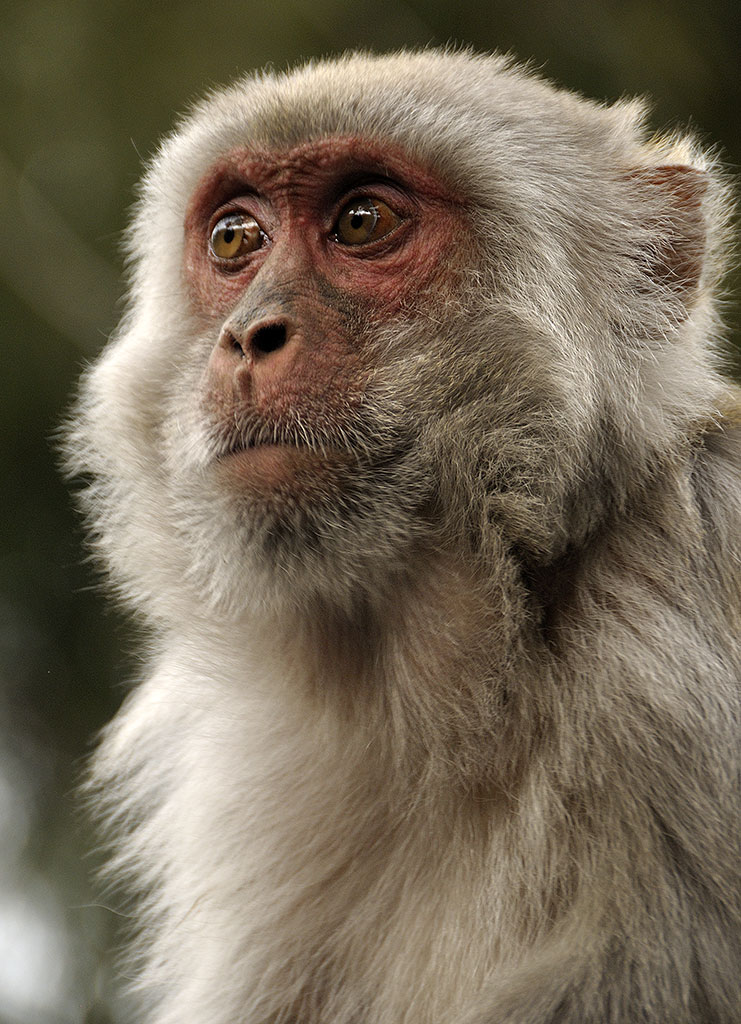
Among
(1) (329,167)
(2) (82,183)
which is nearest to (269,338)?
(1) (329,167)

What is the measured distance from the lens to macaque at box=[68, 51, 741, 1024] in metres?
2.67

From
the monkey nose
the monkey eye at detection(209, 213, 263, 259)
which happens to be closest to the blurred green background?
the monkey eye at detection(209, 213, 263, 259)

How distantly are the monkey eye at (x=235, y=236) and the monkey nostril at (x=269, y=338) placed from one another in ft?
1.66

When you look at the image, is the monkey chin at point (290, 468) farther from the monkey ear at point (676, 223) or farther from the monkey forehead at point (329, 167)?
the monkey ear at point (676, 223)

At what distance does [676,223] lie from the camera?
11.0ft

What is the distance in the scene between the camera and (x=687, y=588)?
9.19 ft

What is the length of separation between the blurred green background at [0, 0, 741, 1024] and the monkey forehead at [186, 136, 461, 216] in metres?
2.78

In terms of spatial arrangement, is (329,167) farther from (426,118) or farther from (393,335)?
(393,335)

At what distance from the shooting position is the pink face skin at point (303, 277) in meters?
2.91

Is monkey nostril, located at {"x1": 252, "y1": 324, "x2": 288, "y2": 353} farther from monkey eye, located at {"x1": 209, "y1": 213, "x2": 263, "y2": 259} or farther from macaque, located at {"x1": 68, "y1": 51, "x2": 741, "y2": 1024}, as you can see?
monkey eye, located at {"x1": 209, "y1": 213, "x2": 263, "y2": 259}

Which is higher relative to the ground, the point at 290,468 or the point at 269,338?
the point at 269,338

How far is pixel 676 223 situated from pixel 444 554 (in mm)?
1167

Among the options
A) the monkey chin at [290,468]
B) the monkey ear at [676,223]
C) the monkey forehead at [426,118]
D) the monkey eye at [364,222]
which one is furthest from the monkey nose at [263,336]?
the monkey ear at [676,223]

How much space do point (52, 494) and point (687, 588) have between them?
4523mm
